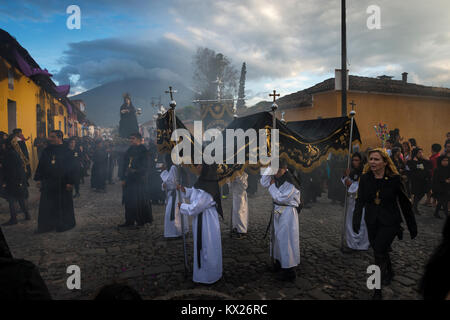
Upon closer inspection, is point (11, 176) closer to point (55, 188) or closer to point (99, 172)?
point (55, 188)

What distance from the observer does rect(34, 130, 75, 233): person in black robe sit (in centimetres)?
685

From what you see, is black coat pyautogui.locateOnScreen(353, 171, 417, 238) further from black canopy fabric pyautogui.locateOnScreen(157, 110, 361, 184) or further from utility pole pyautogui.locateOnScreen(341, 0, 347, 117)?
utility pole pyautogui.locateOnScreen(341, 0, 347, 117)

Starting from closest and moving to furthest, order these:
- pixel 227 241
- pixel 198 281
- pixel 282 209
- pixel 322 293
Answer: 1. pixel 322 293
2. pixel 198 281
3. pixel 282 209
4. pixel 227 241

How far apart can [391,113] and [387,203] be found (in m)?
16.9

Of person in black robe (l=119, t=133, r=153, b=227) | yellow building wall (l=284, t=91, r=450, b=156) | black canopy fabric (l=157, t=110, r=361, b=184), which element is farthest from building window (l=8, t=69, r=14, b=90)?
yellow building wall (l=284, t=91, r=450, b=156)

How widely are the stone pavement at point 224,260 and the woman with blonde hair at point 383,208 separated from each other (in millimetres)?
562

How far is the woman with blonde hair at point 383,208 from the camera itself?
4.01 m

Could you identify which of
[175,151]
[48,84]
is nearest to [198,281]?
[175,151]

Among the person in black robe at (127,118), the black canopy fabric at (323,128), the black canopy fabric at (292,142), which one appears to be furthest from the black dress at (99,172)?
the black canopy fabric at (323,128)

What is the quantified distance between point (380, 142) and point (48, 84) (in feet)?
62.8

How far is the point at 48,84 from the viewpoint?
45.0ft

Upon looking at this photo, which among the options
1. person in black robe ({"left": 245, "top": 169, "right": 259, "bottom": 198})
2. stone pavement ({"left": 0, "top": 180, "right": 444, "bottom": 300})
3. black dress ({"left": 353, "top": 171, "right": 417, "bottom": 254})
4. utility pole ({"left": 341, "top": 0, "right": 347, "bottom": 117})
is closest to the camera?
black dress ({"left": 353, "top": 171, "right": 417, "bottom": 254})

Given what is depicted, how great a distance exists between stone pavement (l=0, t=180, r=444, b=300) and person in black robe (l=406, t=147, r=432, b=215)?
983 mm
